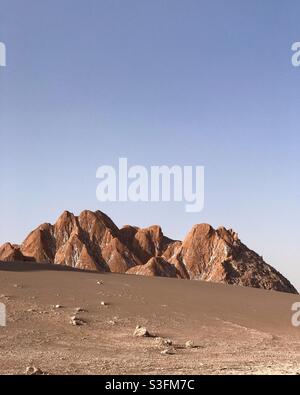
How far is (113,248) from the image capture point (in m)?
94.4

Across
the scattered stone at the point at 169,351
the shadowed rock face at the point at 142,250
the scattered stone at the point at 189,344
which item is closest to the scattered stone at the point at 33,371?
the scattered stone at the point at 169,351

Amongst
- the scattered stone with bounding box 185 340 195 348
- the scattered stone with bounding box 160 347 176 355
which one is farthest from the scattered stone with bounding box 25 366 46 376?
the scattered stone with bounding box 185 340 195 348

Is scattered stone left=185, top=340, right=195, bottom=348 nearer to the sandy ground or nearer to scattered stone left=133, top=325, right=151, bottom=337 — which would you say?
the sandy ground

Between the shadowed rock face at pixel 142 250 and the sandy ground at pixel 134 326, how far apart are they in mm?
60215

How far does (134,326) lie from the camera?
14.8 metres

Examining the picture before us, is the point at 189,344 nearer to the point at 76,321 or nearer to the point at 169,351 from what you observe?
the point at 169,351

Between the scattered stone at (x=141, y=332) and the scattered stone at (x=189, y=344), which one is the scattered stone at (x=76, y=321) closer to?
the scattered stone at (x=141, y=332)

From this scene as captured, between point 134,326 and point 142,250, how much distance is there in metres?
83.5

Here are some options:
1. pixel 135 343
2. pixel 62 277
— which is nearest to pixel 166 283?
pixel 62 277

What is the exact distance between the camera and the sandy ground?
1008 centimetres

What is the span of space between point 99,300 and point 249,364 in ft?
25.9

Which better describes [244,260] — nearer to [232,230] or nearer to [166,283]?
[232,230]

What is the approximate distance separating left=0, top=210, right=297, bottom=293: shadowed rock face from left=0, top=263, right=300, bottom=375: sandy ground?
→ 198 feet

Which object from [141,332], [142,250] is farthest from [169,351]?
[142,250]
